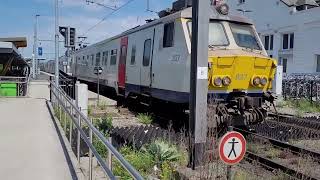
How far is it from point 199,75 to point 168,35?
16.7 ft

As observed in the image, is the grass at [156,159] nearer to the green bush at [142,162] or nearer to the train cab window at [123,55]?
the green bush at [142,162]

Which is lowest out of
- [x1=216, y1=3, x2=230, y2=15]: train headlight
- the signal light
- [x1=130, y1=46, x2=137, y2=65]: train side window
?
[x1=130, y1=46, x2=137, y2=65]: train side window

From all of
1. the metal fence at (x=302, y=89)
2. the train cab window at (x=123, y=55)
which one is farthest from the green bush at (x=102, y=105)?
the metal fence at (x=302, y=89)

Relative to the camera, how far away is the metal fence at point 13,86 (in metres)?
24.0

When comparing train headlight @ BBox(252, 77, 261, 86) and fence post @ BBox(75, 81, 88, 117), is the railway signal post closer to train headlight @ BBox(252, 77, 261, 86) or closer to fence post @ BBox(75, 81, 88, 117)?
train headlight @ BBox(252, 77, 261, 86)

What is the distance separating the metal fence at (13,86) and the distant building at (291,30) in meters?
19.8

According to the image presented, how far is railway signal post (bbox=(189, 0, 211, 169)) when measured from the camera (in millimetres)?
7824

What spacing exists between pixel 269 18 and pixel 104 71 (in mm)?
23039

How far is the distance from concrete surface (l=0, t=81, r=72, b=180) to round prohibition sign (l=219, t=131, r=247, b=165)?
7.64ft

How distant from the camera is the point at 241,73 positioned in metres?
11.6

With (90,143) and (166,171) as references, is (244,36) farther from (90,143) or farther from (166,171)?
(90,143)

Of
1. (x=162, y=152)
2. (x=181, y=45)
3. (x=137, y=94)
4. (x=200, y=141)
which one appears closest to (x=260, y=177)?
(x=200, y=141)

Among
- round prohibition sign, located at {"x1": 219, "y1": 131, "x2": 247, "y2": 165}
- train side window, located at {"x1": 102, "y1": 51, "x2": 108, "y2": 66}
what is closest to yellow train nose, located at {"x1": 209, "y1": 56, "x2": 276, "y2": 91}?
round prohibition sign, located at {"x1": 219, "y1": 131, "x2": 247, "y2": 165}

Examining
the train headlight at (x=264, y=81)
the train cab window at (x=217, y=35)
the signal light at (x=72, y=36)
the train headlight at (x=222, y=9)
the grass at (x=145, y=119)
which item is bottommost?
the grass at (x=145, y=119)
